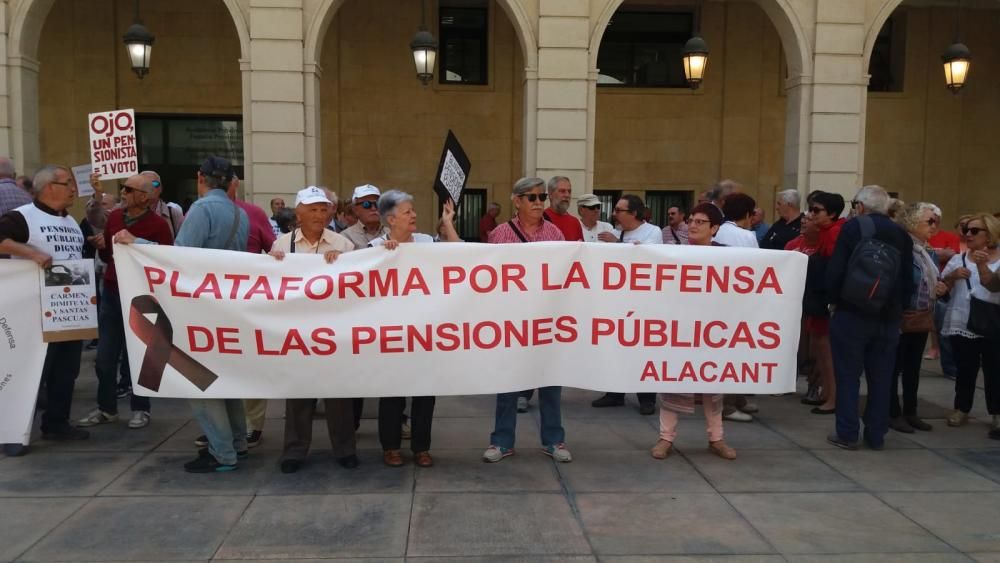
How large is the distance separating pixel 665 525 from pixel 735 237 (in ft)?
10.3

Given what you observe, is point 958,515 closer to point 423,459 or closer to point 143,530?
point 423,459

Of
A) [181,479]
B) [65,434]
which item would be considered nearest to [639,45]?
[65,434]

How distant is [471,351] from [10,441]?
343 cm

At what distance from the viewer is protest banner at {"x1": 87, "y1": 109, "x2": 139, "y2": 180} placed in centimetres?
718

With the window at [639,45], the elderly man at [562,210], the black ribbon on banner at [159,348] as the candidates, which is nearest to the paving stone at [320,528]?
the black ribbon on banner at [159,348]

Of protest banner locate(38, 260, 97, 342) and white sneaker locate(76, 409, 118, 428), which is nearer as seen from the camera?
protest banner locate(38, 260, 97, 342)

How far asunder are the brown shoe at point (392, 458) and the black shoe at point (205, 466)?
3.44 feet

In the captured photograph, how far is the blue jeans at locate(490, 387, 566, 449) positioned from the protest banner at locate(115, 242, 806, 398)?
0.81ft

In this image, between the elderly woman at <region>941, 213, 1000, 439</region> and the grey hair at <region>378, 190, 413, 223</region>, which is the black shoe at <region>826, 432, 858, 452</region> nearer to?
the elderly woman at <region>941, 213, 1000, 439</region>

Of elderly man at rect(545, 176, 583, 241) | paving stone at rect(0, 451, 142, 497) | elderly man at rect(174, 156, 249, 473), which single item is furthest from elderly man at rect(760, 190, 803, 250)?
paving stone at rect(0, 451, 142, 497)

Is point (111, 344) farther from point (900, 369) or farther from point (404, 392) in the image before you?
point (900, 369)

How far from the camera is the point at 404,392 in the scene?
17.4 ft

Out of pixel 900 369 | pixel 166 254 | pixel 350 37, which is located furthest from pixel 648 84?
pixel 166 254

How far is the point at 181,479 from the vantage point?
517 centimetres
